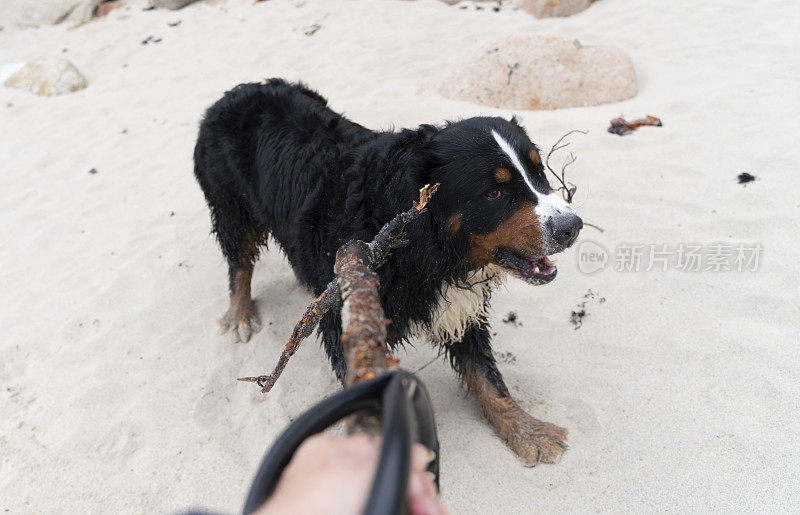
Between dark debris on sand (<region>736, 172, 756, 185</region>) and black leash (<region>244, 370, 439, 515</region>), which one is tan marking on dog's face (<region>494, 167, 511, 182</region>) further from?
dark debris on sand (<region>736, 172, 756, 185</region>)

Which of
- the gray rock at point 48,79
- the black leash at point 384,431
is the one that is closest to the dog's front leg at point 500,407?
the black leash at point 384,431

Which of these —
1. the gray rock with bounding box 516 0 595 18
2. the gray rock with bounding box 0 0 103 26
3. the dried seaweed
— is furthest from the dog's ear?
the gray rock with bounding box 0 0 103 26

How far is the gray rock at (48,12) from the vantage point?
9773 millimetres

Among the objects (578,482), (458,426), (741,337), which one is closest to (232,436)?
(458,426)

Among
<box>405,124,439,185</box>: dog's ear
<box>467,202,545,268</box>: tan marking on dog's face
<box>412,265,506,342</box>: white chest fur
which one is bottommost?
<box>412,265,506,342</box>: white chest fur

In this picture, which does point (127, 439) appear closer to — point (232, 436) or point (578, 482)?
point (232, 436)

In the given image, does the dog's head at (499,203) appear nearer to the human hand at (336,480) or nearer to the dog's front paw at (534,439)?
the dog's front paw at (534,439)

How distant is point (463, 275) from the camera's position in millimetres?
2176

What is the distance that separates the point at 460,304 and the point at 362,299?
104cm

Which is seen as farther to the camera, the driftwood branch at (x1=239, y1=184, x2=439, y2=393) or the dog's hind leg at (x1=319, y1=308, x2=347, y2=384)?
the dog's hind leg at (x1=319, y1=308, x2=347, y2=384)

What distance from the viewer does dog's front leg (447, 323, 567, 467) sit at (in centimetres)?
231

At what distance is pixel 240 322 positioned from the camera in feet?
10.7

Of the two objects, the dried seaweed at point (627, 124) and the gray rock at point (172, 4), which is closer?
the dried seaweed at point (627, 124)

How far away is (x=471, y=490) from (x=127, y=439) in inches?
67.9
